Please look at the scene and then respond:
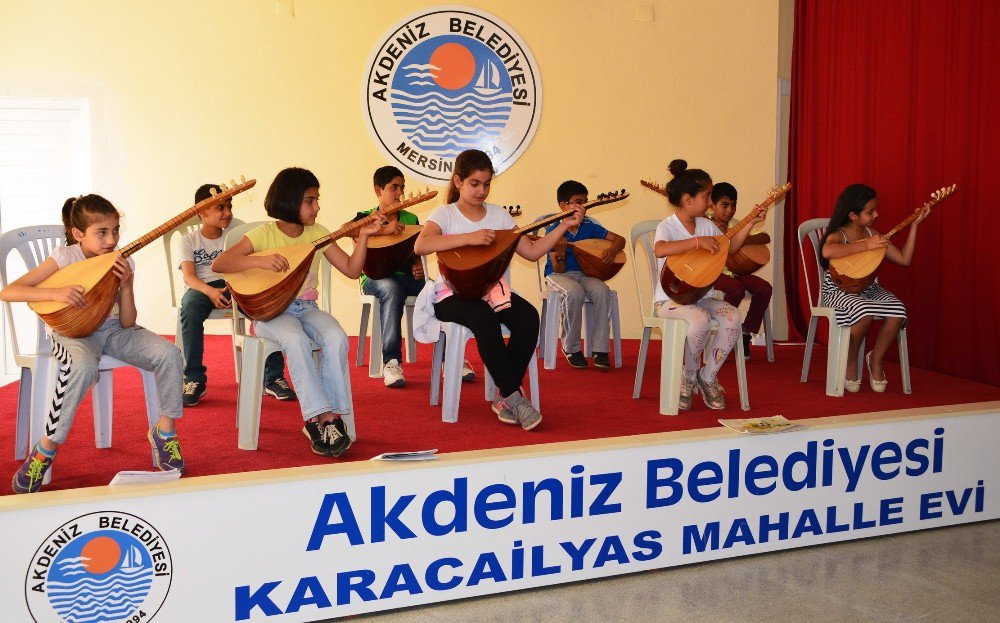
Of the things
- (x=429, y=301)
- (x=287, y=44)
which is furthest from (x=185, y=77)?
(x=429, y=301)

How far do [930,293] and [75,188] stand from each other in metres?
4.86

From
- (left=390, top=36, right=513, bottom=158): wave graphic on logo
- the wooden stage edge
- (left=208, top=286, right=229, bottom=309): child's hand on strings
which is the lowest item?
the wooden stage edge

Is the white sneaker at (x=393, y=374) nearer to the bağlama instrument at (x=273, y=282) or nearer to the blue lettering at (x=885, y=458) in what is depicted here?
the bağlama instrument at (x=273, y=282)

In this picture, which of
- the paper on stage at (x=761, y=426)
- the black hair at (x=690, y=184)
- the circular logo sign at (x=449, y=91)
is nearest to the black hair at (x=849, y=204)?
the black hair at (x=690, y=184)

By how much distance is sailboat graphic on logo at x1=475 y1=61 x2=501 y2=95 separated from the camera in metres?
5.70

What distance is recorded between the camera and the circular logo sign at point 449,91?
18.5 feet

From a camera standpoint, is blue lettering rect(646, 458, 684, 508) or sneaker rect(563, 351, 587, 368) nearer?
blue lettering rect(646, 458, 684, 508)

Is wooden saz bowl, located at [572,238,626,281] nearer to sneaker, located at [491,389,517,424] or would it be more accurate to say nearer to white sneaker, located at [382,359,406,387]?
white sneaker, located at [382,359,406,387]

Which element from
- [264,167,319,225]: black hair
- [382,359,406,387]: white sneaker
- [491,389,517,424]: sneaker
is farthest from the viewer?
[382,359,406,387]: white sneaker

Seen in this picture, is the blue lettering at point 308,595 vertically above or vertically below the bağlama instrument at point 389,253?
below

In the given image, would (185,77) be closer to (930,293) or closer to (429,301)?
(429,301)

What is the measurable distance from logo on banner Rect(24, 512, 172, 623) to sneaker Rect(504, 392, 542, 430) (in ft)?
5.16

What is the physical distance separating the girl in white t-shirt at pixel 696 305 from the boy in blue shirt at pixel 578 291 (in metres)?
0.86

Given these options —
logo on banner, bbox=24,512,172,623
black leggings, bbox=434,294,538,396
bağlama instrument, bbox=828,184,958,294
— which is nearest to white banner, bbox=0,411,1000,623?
logo on banner, bbox=24,512,172,623
